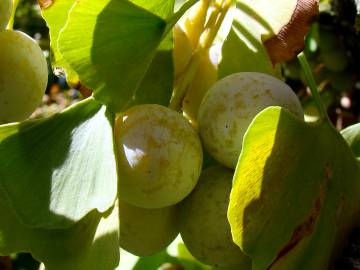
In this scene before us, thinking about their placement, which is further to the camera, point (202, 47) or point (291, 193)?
point (202, 47)

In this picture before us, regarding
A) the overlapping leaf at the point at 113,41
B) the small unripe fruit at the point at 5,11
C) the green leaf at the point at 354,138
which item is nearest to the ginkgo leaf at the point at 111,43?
the overlapping leaf at the point at 113,41

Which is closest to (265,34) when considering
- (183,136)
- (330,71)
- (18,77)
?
(183,136)

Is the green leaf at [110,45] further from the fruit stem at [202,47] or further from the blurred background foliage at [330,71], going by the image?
the blurred background foliage at [330,71]

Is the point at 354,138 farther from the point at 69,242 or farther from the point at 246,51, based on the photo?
the point at 69,242

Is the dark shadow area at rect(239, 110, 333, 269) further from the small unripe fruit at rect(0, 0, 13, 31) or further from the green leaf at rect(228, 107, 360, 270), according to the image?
the small unripe fruit at rect(0, 0, 13, 31)

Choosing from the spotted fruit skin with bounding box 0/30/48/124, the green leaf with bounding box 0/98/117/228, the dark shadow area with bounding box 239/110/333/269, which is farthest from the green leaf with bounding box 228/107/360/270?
the spotted fruit skin with bounding box 0/30/48/124

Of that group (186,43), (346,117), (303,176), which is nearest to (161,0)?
(186,43)
